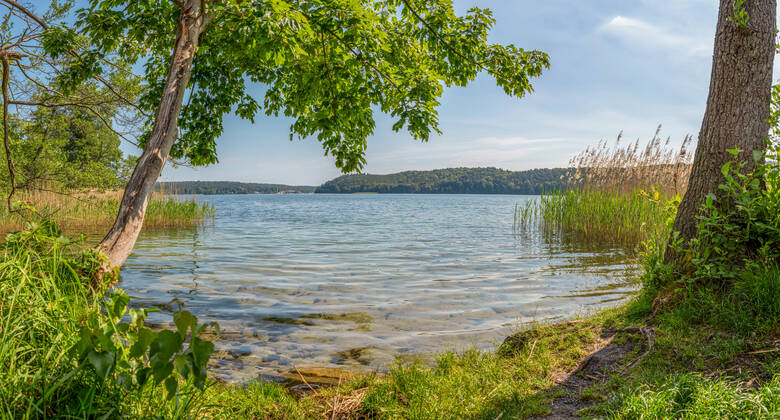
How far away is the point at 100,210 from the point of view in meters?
18.5

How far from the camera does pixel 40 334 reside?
7.42ft

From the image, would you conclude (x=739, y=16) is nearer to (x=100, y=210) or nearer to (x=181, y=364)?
(x=181, y=364)

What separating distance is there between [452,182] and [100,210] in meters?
76.7

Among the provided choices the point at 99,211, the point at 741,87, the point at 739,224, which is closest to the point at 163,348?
the point at 739,224

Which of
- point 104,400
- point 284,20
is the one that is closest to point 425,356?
point 104,400

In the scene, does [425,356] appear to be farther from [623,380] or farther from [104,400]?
[104,400]

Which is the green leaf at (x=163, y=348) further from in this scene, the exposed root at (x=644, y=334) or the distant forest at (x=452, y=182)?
the distant forest at (x=452, y=182)

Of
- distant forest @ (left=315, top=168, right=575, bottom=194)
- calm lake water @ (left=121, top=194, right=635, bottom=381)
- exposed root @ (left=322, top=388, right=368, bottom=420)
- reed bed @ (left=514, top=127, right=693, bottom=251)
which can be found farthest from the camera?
distant forest @ (left=315, top=168, right=575, bottom=194)

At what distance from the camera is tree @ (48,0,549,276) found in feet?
15.9

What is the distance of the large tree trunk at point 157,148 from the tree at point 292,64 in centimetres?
1

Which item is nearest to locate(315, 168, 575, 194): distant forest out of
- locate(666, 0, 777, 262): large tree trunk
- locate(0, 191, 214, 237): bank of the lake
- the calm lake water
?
locate(0, 191, 214, 237): bank of the lake

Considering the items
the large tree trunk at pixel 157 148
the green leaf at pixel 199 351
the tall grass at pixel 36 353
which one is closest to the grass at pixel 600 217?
the large tree trunk at pixel 157 148

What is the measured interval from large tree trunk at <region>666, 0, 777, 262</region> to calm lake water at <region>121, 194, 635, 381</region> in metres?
2.79

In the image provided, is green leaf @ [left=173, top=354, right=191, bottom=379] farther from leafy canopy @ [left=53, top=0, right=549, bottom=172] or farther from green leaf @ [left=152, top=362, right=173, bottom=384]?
leafy canopy @ [left=53, top=0, right=549, bottom=172]
